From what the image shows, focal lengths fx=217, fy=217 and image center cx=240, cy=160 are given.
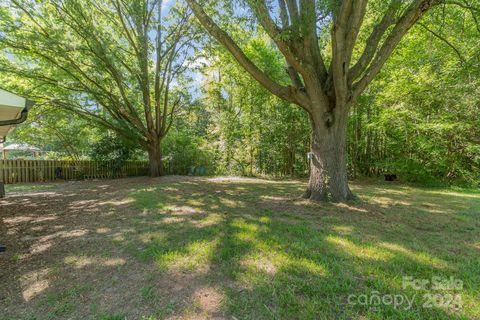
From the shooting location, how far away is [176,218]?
11.2ft

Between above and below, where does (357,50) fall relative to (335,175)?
above

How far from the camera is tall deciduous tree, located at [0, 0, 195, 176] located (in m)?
6.20

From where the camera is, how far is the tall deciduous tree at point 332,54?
354 centimetres

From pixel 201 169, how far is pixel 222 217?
9008mm

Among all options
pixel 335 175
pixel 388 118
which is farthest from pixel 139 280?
pixel 388 118

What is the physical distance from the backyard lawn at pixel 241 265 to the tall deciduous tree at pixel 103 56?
523cm

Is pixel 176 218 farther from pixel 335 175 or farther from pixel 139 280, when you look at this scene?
pixel 335 175

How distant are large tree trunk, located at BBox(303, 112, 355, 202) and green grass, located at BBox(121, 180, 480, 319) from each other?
34 cm

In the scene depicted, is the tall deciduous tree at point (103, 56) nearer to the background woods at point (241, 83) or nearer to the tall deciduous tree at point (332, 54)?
the background woods at point (241, 83)

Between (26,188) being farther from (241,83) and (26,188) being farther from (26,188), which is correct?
(241,83)

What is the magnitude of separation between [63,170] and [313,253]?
1135cm

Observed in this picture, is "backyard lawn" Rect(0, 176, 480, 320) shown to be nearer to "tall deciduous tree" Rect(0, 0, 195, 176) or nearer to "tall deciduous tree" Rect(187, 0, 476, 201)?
"tall deciduous tree" Rect(187, 0, 476, 201)

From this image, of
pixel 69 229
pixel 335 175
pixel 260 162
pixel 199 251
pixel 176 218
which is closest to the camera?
pixel 199 251

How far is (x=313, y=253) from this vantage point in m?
2.20
